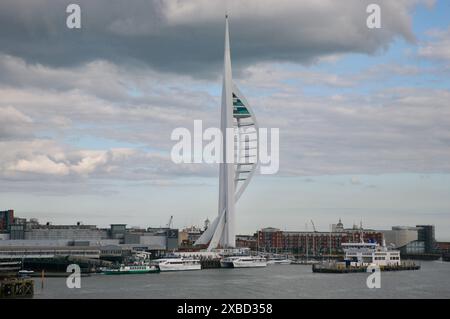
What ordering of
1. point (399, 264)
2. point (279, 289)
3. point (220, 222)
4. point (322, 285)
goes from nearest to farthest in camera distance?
point (279, 289) < point (322, 285) < point (399, 264) < point (220, 222)

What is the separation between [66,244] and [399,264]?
123 feet

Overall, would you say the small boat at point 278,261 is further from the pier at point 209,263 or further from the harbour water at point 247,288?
the harbour water at point 247,288

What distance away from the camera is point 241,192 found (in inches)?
3159

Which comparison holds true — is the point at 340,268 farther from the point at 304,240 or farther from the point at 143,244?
the point at 304,240

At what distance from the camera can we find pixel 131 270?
59.6m

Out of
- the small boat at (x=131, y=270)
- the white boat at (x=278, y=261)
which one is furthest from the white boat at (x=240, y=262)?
the small boat at (x=131, y=270)

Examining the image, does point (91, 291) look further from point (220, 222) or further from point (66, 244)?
point (66, 244)

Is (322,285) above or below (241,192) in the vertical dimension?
below

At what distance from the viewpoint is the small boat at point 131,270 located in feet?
193

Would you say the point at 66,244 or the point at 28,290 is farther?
the point at 66,244

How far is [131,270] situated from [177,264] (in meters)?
7.18

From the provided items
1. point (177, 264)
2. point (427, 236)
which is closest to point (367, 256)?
point (177, 264)
